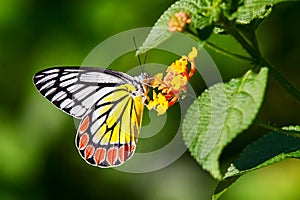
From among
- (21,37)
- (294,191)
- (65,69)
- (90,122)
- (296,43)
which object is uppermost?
(21,37)

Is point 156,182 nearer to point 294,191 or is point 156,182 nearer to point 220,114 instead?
point 294,191

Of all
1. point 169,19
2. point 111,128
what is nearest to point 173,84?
point 169,19

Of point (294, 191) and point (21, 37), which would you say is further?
point (21, 37)

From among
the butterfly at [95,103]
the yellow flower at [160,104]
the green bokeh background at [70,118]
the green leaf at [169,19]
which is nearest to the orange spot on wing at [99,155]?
the butterfly at [95,103]

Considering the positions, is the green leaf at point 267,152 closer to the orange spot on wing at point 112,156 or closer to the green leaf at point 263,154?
the green leaf at point 263,154

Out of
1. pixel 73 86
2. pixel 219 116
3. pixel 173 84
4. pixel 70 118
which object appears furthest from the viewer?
pixel 70 118

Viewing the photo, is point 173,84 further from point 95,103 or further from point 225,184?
point 95,103

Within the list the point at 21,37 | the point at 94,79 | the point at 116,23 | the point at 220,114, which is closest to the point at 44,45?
the point at 21,37
